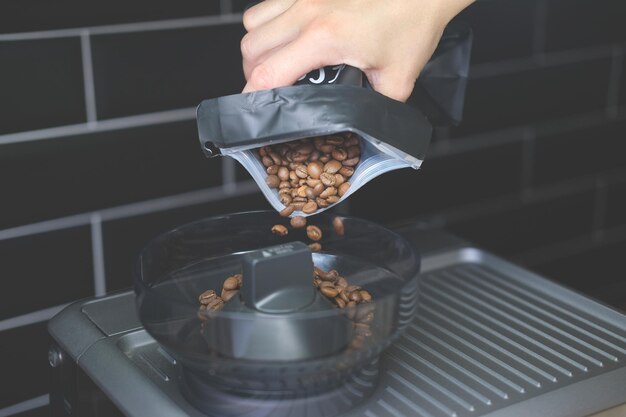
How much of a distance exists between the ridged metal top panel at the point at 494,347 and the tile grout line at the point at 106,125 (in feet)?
1.21

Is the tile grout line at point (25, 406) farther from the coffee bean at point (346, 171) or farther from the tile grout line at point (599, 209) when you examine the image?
the tile grout line at point (599, 209)

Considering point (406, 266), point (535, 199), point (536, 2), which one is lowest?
point (535, 199)

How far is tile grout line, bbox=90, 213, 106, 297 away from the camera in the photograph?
119 centimetres

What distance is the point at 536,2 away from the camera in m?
1.51

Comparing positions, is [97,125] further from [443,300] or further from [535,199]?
[535,199]

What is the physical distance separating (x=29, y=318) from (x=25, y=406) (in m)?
0.11

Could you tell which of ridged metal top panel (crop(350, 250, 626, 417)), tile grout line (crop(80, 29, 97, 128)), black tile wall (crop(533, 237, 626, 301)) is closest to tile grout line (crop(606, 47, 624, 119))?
black tile wall (crop(533, 237, 626, 301))

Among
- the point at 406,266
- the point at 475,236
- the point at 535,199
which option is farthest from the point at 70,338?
the point at 535,199

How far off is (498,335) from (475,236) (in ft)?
1.93

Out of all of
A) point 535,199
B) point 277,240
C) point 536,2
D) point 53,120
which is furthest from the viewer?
point 535,199

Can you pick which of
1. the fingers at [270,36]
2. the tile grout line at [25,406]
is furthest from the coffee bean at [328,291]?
the tile grout line at [25,406]

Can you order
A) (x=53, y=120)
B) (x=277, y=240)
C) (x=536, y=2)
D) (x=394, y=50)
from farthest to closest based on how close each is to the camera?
(x=536, y=2), (x=53, y=120), (x=277, y=240), (x=394, y=50)

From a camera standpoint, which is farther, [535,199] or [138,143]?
[535,199]

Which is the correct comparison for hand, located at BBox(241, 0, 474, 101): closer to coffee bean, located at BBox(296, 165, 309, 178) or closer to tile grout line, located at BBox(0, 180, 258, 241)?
coffee bean, located at BBox(296, 165, 309, 178)
